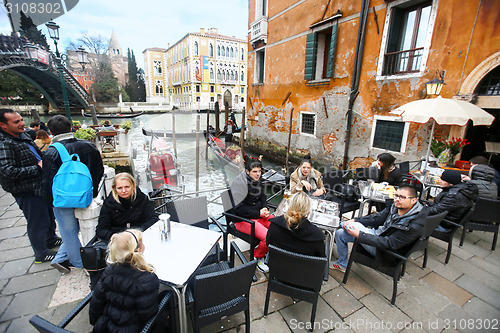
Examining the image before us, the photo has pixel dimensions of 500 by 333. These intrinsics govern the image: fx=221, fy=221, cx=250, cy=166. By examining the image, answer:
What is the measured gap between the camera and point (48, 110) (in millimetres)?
29875

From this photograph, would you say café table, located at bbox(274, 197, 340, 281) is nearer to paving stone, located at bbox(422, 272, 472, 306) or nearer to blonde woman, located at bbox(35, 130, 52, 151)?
paving stone, located at bbox(422, 272, 472, 306)

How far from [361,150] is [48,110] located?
3897 cm

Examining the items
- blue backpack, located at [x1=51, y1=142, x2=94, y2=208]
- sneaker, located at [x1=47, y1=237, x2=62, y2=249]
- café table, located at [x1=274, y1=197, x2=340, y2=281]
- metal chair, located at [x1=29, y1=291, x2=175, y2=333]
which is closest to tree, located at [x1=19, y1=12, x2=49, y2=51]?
sneaker, located at [x1=47, y1=237, x2=62, y2=249]

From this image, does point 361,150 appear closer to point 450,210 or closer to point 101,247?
point 450,210

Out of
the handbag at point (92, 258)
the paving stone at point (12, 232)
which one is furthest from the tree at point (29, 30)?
the handbag at point (92, 258)

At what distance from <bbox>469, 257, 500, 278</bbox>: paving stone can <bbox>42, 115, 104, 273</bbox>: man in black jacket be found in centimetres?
456

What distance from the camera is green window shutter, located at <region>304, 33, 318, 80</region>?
8.05m

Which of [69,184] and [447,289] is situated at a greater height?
[69,184]

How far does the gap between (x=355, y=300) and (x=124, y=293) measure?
6.61ft

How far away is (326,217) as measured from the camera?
2.43m

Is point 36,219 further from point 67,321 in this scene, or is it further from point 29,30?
point 29,30

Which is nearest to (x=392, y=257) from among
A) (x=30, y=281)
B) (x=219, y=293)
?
(x=219, y=293)

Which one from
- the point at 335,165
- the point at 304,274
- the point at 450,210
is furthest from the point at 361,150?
the point at 304,274

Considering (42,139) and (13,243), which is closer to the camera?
(13,243)
